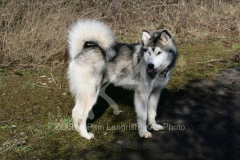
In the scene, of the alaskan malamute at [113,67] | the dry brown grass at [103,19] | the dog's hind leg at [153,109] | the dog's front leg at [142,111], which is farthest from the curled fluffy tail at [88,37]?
the dry brown grass at [103,19]

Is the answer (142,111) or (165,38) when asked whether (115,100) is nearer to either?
(142,111)

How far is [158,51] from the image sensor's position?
3906 mm

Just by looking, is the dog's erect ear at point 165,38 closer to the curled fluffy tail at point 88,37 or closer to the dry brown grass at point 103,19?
the curled fluffy tail at point 88,37

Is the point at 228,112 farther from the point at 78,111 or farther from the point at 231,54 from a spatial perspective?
the point at 231,54

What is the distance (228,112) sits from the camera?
4.46m

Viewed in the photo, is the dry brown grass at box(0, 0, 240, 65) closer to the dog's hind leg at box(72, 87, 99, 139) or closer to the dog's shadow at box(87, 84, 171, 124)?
the dog's shadow at box(87, 84, 171, 124)

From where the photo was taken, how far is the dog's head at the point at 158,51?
3.87 metres

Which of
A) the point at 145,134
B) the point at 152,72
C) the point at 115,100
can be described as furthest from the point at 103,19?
the point at 145,134

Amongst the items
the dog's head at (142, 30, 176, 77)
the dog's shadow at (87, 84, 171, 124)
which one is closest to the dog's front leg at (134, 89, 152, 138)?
the dog's head at (142, 30, 176, 77)

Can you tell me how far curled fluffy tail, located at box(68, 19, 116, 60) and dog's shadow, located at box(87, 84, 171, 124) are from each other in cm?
100

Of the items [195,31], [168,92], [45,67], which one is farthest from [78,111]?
[195,31]

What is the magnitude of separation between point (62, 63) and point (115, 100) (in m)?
2.03

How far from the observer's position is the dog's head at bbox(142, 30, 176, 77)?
3873 mm

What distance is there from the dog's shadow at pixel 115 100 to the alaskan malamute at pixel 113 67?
2.23 ft
